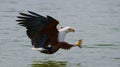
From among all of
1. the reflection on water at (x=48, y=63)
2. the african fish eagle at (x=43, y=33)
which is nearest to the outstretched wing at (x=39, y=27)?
the african fish eagle at (x=43, y=33)

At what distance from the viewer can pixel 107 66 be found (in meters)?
11.3

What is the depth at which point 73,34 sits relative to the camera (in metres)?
14.1

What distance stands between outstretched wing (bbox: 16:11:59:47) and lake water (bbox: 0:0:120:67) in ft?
1.22

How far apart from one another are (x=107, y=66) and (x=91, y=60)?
0.55 m

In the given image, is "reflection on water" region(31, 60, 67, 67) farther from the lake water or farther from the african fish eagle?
the african fish eagle

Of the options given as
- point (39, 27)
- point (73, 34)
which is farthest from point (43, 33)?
point (73, 34)

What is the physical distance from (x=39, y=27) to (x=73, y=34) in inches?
108

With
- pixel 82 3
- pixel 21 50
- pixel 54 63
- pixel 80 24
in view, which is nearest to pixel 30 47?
pixel 21 50

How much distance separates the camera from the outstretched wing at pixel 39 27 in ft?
37.0

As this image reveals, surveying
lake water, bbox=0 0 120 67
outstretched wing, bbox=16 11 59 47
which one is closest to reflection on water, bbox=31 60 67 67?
lake water, bbox=0 0 120 67

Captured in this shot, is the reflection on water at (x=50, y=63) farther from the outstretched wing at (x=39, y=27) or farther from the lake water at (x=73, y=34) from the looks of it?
the outstretched wing at (x=39, y=27)

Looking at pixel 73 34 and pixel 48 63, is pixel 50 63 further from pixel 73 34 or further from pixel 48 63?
pixel 73 34

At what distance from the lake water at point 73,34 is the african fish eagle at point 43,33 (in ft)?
0.79

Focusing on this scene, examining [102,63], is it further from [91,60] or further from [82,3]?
[82,3]
